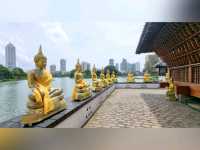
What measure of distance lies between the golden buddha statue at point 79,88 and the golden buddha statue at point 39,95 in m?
1.53

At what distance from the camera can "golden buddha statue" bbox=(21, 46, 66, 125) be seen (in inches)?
101

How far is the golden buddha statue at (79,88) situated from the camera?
4.56 m

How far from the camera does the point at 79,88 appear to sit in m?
4.76

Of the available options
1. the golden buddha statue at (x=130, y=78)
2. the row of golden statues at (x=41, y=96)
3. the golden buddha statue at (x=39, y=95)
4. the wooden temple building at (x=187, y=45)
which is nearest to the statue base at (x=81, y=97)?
the row of golden statues at (x=41, y=96)

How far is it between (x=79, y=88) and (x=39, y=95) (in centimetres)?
218

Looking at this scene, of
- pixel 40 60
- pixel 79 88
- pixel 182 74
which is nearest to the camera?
pixel 40 60

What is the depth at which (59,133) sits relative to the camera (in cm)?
344

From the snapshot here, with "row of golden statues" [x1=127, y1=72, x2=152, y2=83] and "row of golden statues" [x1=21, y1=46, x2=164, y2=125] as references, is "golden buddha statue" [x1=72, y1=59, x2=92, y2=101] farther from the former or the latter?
"row of golden statues" [x1=127, y1=72, x2=152, y2=83]

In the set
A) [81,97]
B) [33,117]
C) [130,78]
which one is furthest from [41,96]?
[130,78]

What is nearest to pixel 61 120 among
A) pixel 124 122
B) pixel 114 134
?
pixel 114 134

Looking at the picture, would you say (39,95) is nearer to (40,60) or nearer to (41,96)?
(41,96)

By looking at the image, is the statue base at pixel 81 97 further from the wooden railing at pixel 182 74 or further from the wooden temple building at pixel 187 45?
the wooden railing at pixel 182 74

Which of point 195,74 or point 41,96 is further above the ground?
point 195,74

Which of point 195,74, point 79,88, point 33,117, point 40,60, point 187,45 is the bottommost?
point 33,117
